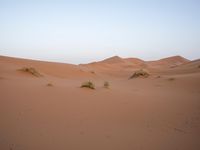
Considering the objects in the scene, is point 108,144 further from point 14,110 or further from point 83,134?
point 14,110

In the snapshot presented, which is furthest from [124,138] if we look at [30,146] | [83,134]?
[30,146]

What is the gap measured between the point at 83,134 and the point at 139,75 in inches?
518

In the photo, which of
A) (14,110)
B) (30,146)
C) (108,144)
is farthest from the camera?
(14,110)

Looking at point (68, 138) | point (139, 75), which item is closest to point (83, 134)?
point (68, 138)

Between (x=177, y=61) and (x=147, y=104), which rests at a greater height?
(x=177, y=61)

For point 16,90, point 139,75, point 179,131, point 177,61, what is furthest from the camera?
point 177,61

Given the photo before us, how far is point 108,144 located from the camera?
3279 millimetres

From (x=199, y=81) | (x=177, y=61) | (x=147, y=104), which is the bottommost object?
(x=147, y=104)

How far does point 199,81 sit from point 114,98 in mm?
6299

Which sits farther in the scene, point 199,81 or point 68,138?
point 199,81

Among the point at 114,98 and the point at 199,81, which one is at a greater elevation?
the point at 199,81

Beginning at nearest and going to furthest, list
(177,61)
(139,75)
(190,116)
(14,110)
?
(14,110) → (190,116) → (139,75) → (177,61)

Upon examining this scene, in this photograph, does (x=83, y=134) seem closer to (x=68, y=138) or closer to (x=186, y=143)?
(x=68, y=138)

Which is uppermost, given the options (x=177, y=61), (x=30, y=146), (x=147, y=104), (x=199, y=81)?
(x=177, y=61)
